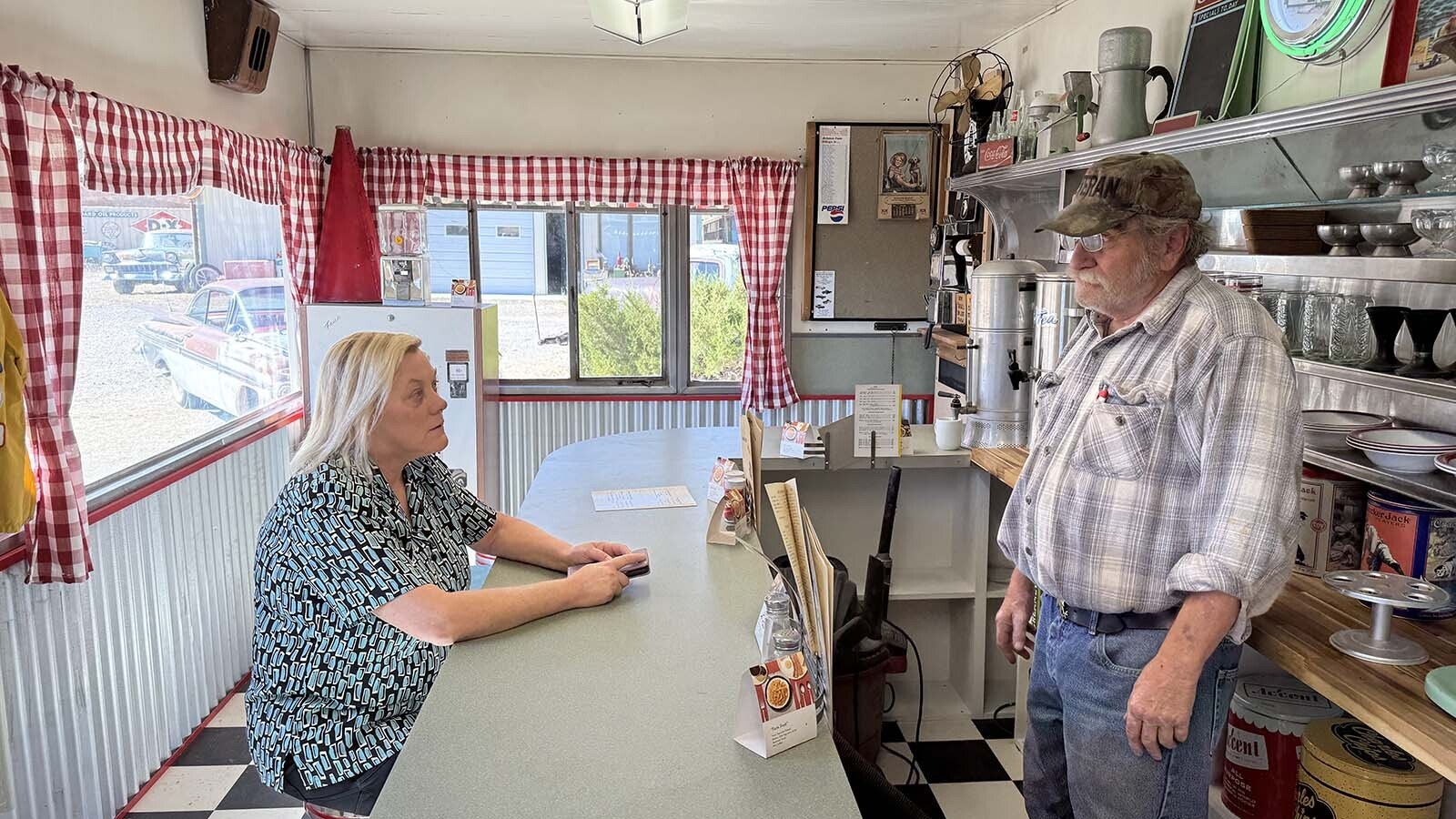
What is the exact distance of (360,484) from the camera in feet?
6.14

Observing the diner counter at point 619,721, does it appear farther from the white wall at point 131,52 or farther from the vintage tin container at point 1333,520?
the white wall at point 131,52

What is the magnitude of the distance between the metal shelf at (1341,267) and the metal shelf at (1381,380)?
202 millimetres

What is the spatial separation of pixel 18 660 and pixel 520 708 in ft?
5.61

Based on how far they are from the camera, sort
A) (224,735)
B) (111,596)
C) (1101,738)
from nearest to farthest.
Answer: (1101,738), (111,596), (224,735)

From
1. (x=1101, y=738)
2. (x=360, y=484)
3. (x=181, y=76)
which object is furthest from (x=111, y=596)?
(x=1101, y=738)

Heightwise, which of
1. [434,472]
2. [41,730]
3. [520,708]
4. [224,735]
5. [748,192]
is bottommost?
[224,735]

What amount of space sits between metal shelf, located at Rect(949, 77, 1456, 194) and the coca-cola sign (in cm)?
20

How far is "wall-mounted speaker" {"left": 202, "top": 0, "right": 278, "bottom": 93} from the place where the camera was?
379 centimetres

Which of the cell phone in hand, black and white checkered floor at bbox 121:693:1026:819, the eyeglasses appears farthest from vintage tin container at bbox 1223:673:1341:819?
the cell phone in hand

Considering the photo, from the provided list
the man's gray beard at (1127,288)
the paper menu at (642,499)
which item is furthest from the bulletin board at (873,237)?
the man's gray beard at (1127,288)

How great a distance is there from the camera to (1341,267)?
2.22 metres

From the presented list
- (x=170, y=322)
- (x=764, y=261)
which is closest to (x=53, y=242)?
(x=170, y=322)

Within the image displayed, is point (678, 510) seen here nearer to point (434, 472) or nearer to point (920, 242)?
point (434, 472)

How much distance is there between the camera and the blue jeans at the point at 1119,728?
1729mm
